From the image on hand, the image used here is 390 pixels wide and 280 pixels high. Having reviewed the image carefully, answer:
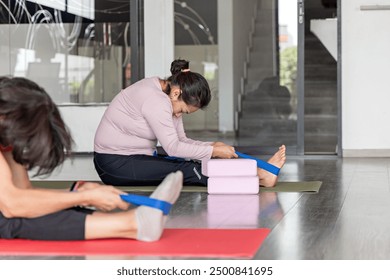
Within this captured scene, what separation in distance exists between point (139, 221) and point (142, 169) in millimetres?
2007

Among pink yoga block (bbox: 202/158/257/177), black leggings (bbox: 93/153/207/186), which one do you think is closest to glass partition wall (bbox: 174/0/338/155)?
black leggings (bbox: 93/153/207/186)

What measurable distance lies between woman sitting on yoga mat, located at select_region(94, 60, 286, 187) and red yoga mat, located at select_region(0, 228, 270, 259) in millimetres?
1478

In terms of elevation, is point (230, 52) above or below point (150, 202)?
above

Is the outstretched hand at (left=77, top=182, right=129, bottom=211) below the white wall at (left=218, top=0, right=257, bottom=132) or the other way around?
below

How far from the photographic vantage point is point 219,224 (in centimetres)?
332

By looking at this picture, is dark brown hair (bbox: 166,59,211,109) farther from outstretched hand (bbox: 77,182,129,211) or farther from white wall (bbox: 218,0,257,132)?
white wall (bbox: 218,0,257,132)

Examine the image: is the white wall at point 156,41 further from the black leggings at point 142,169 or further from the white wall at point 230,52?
the black leggings at point 142,169

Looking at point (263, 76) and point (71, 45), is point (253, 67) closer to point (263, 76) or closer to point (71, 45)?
point (263, 76)

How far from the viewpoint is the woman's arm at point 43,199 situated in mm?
2699

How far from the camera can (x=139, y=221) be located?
2.75m

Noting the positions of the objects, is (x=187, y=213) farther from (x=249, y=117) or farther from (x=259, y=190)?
(x=249, y=117)

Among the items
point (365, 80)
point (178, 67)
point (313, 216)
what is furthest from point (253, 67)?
point (313, 216)

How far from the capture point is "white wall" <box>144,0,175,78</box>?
7.48m

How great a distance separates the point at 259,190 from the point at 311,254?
6.45ft
